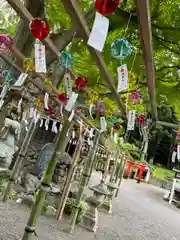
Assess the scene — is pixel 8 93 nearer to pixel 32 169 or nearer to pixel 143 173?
pixel 32 169

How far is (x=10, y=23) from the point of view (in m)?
6.11

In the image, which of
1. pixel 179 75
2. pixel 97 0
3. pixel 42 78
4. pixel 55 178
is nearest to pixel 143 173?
pixel 55 178

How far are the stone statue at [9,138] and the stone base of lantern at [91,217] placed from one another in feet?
15.0

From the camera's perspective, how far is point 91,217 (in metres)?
6.48

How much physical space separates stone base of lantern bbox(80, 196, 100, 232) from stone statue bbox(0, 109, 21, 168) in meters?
4.57

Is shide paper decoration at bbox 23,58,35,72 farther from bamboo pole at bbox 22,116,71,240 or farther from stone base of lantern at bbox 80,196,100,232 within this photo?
stone base of lantern at bbox 80,196,100,232

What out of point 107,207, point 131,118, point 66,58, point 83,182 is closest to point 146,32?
point 66,58

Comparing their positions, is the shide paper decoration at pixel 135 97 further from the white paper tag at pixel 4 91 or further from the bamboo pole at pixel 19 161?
the bamboo pole at pixel 19 161

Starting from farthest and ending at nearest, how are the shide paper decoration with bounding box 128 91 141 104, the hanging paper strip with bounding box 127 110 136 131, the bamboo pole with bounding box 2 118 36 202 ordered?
the bamboo pole with bounding box 2 118 36 202
the shide paper decoration with bounding box 128 91 141 104
the hanging paper strip with bounding box 127 110 136 131

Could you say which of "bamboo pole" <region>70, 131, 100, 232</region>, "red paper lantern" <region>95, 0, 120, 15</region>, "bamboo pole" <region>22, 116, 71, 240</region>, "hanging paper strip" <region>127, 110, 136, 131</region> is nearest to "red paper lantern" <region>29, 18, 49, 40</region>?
"red paper lantern" <region>95, 0, 120, 15</region>

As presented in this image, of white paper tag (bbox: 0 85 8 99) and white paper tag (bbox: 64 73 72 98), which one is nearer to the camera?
white paper tag (bbox: 64 73 72 98)

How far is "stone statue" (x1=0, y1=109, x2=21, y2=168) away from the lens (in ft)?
33.3

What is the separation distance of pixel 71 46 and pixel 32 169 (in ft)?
23.6

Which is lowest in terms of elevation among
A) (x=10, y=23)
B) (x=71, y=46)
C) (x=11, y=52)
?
(x=11, y=52)
